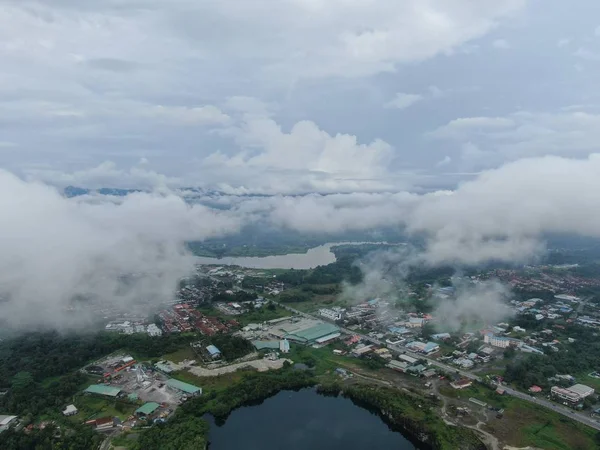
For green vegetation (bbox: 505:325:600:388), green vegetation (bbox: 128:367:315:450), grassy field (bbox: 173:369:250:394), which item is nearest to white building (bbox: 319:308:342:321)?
green vegetation (bbox: 128:367:315:450)

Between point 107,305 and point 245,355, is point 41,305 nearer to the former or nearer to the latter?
point 107,305

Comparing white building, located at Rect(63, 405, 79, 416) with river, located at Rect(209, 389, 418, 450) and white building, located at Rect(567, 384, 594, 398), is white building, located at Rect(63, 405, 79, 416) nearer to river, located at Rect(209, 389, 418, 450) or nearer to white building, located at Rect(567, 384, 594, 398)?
river, located at Rect(209, 389, 418, 450)

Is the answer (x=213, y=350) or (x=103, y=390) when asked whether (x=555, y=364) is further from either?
(x=103, y=390)

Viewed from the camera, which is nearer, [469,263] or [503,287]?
[503,287]

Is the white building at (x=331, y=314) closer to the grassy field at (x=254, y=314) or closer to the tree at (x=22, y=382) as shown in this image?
the grassy field at (x=254, y=314)

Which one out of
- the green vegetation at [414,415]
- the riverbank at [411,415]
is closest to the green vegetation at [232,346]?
the riverbank at [411,415]

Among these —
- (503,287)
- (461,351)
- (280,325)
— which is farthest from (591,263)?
(280,325)
